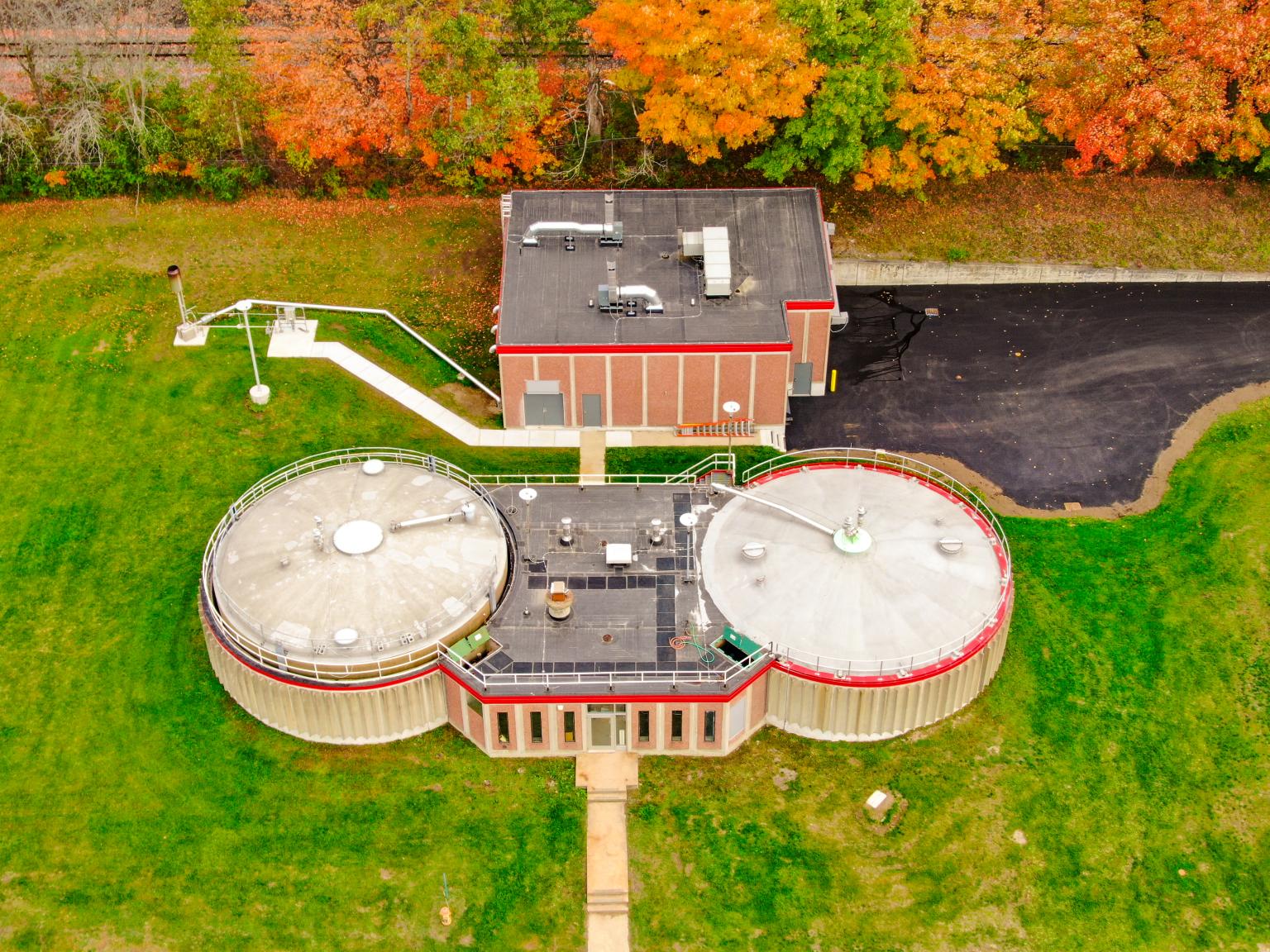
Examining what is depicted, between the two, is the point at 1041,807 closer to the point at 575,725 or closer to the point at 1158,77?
the point at 575,725

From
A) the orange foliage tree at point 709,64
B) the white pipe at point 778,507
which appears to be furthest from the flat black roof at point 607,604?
the orange foliage tree at point 709,64

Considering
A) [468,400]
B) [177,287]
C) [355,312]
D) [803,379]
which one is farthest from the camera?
[355,312]

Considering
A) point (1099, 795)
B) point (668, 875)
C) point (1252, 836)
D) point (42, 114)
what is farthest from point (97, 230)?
point (1252, 836)

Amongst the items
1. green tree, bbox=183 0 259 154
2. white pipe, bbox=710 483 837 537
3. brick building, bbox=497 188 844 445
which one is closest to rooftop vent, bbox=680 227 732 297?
brick building, bbox=497 188 844 445

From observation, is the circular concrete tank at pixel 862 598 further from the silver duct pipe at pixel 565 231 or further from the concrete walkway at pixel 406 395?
the silver duct pipe at pixel 565 231

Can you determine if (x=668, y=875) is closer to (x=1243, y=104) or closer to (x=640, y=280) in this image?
(x=640, y=280)

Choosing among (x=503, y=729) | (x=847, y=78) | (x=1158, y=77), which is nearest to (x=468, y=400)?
(x=503, y=729)
